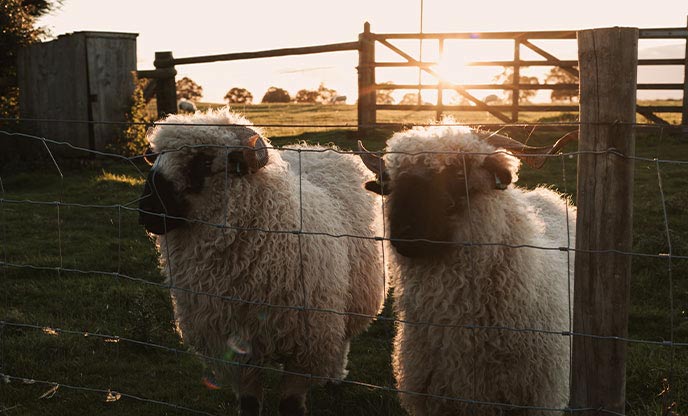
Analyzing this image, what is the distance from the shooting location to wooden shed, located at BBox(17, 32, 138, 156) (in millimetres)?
12750

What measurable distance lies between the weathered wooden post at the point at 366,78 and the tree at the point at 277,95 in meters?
20.7

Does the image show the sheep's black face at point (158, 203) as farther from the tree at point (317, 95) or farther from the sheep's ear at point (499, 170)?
the tree at point (317, 95)

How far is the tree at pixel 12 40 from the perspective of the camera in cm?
1377

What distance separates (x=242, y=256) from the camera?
4.22 m

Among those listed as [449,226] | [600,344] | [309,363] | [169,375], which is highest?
[449,226]

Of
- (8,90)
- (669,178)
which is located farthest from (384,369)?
(8,90)

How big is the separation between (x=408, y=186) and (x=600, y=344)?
108cm

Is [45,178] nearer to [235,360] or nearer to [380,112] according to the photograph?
[235,360]

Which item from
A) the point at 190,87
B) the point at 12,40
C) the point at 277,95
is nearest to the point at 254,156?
the point at 12,40

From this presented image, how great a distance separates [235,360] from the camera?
4312 millimetres

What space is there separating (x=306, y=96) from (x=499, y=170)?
35.4m

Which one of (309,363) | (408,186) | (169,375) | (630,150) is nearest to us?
(630,150)

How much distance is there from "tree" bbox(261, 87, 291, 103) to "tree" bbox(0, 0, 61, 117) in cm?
1950

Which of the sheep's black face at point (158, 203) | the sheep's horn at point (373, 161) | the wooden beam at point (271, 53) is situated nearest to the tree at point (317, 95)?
the wooden beam at point (271, 53)
